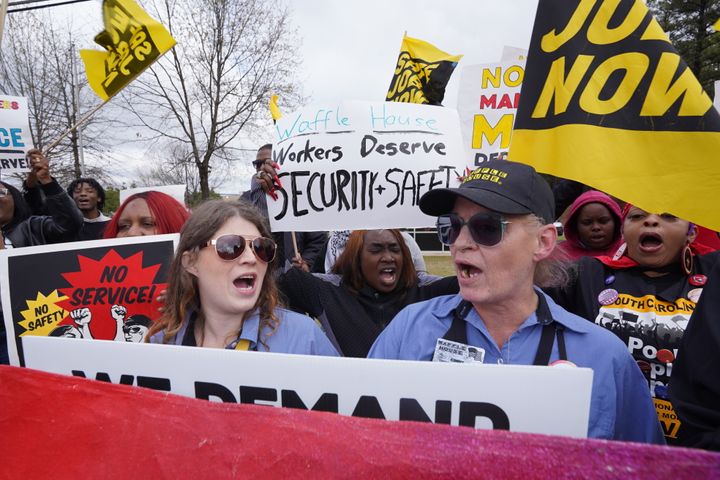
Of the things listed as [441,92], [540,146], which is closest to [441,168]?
[540,146]

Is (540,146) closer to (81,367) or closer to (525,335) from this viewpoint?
(525,335)

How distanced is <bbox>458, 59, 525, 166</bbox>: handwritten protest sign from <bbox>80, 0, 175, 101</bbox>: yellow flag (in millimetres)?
3004

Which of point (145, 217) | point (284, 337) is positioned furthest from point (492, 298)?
point (145, 217)

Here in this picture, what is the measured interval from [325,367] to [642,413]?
1.09 meters

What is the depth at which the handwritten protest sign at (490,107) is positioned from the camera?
16.1ft

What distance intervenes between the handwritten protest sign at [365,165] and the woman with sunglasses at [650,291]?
995mm

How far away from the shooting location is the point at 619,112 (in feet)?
6.21

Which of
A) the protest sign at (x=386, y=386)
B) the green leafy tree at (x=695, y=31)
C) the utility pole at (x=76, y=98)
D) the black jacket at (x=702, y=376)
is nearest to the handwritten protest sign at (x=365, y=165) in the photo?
the protest sign at (x=386, y=386)

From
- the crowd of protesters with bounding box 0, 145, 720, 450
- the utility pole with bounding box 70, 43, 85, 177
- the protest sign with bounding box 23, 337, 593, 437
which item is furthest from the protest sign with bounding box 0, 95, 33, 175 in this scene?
the utility pole with bounding box 70, 43, 85, 177

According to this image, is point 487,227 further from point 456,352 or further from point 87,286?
point 87,286

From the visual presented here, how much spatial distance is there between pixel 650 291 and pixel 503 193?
1.23m

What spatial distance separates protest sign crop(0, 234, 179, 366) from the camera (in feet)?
7.91

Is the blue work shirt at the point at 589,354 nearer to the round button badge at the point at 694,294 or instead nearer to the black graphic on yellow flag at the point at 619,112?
the black graphic on yellow flag at the point at 619,112

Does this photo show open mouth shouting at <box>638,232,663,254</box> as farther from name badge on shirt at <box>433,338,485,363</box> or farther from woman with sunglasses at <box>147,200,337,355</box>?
woman with sunglasses at <box>147,200,337,355</box>
